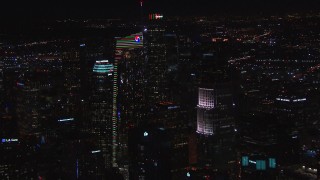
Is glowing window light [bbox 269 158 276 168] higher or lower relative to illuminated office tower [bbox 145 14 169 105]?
lower

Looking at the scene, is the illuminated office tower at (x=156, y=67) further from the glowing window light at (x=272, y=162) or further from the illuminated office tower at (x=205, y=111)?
the glowing window light at (x=272, y=162)

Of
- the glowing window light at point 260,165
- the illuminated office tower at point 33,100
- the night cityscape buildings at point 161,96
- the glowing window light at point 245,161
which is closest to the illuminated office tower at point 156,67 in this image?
the night cityscape buildings at point 161,96

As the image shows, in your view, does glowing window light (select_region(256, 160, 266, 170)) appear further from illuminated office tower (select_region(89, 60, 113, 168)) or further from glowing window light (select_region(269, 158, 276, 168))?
illuminated office tower (select_region(89, 60, 113, 168))

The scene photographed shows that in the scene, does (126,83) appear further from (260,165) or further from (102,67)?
(260,165)

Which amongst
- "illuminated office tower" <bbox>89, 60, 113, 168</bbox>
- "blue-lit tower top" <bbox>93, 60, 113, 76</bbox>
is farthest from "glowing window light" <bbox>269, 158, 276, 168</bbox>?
"blue-lit tower top" <bbox>93, 60, 113, 76</bbox>

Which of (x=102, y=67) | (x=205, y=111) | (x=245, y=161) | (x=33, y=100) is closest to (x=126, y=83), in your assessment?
(x=102, y=67)

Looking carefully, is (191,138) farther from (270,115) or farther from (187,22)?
(187,22)

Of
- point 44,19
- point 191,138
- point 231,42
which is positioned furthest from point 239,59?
point 44,19

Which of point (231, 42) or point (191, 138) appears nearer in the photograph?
point (231, 42)
